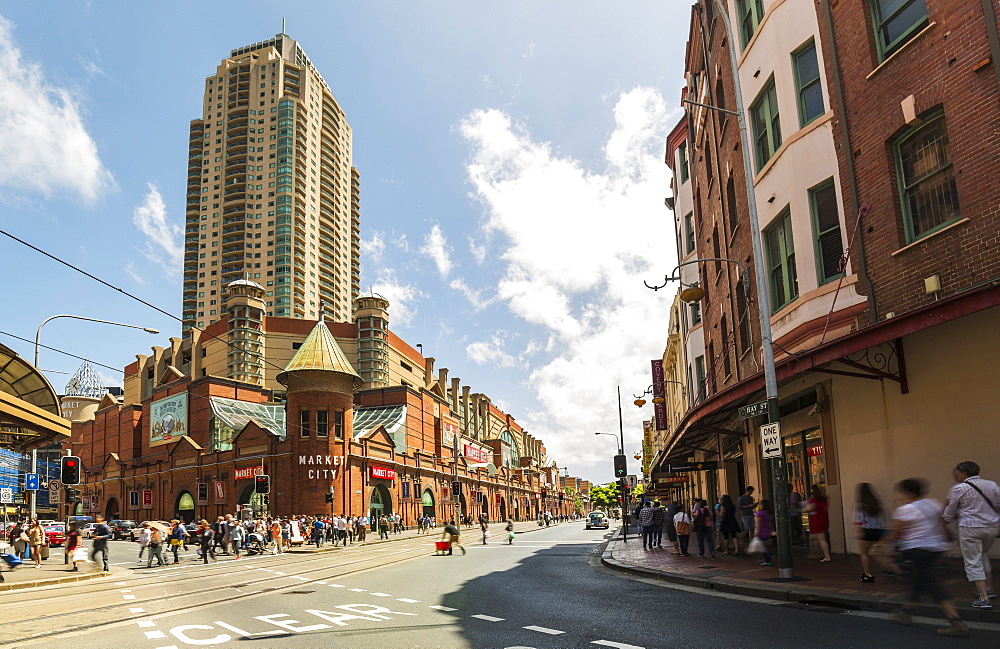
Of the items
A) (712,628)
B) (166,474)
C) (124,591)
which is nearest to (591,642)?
(712,628)

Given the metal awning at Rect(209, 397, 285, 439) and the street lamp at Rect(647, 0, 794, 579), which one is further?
the metal awning at Rect(209, 397, 285, 439)

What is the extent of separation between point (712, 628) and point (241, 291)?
76.5 m

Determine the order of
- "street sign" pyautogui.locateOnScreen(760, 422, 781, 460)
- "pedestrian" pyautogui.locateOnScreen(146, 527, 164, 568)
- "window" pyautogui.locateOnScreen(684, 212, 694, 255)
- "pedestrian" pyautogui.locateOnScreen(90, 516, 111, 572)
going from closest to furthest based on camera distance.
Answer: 1. "street sign" pyautogui.locateOnScreen(760, 422, 781, 460)
2. "pedestrian" pyautogui.locateOnScreen(90, 516, 111, 572)
3. "pedestrian" pyautogui.locateOnScreen(146, 527, 164, 568)
4. "window" pyautogui.locateOnScreen(684, 212, 694, 255)

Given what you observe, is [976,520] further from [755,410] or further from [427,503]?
[427,503]

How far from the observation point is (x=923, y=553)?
7.48m

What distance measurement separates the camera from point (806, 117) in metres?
16.2

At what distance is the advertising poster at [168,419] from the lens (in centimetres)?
6325

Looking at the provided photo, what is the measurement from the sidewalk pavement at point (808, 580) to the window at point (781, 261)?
5628 mm

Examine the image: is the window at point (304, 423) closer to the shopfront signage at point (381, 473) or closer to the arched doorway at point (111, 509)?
the shopfront signage at point (381, 473)

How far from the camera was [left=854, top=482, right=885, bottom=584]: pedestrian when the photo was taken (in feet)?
36.1

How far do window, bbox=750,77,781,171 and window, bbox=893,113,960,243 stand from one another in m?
4.19

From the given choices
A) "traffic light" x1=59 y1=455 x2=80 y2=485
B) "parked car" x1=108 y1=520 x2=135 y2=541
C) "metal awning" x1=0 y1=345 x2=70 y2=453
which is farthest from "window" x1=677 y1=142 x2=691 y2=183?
"parked car" x1=108 y1=520 x2=135 y2=541

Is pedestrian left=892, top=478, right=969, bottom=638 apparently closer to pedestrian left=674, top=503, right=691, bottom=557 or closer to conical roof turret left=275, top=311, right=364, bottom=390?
pedestrian left=674, top=503, right=691, bottom=557

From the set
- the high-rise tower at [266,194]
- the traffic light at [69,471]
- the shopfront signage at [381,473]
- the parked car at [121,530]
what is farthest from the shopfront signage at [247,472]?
the high-rise tower at [266,194]
